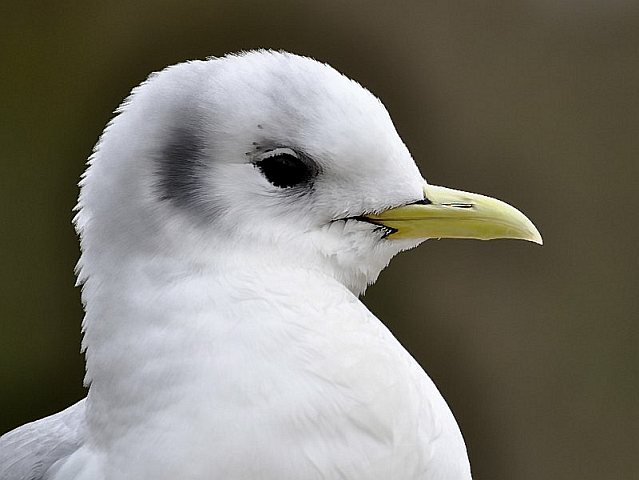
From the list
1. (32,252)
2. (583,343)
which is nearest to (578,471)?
(583,343)

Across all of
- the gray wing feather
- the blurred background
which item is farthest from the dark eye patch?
the blurred background

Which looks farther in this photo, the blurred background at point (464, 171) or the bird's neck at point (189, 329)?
the blurred background at point (464, 171)

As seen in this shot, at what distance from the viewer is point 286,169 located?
0.52 meters

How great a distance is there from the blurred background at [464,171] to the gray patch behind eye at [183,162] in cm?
77

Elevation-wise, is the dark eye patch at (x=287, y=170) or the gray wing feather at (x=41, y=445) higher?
the dark eye patch at (x=287, y=170)

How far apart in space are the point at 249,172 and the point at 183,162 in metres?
0.04

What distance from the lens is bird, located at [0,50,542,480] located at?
1.57 ft

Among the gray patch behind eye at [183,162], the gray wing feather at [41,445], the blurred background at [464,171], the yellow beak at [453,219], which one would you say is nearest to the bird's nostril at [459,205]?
the yellow beak at [453,219]

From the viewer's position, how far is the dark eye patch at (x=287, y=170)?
0.51 metres

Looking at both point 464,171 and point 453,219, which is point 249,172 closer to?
point 453,219

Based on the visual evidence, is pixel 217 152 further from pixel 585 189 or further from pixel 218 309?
pixel 585 189

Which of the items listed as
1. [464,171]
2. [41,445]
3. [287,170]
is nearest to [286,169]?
[287,170]

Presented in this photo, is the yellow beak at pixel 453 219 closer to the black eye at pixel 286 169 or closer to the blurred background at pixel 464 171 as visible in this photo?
the black eye at pixel 286 169

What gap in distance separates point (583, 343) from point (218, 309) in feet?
3.73
